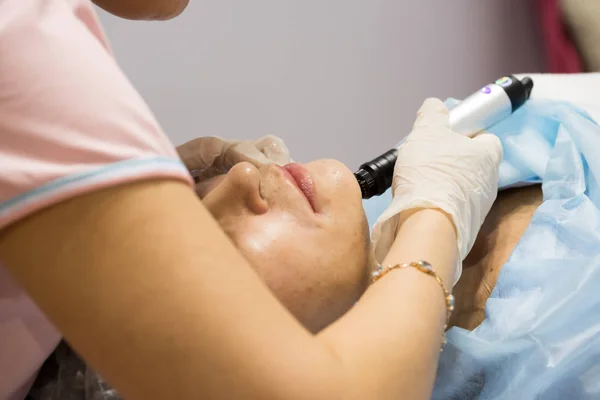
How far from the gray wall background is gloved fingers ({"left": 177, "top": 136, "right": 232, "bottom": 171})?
1.02 ft

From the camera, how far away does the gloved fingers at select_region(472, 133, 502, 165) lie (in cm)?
88

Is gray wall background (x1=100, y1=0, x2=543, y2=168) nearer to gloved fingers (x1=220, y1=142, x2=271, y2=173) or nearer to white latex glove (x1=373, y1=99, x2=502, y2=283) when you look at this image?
gloved fingers (x1=220, y1=142, x2=271, y2=173)

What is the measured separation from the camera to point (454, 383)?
0.74 metres

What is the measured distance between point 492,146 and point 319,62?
2.18ft

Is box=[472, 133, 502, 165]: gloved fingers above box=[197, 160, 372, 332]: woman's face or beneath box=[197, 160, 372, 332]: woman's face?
beneath

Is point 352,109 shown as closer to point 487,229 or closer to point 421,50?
point 421,50

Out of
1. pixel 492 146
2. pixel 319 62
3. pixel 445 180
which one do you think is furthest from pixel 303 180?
pixel 319 62

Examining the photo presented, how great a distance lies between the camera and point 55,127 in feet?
1.28

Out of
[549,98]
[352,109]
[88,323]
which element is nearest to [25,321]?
[88,323]

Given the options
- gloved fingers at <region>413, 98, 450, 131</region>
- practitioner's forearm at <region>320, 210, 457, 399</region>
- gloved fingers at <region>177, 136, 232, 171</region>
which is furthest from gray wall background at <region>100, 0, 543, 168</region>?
practitioner's forearm at <region>320, 210, 457, 399</region>

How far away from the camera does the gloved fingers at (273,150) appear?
976mm

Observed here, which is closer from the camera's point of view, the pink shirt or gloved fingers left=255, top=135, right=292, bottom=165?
the pink shirt

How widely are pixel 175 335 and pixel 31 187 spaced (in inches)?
5.5

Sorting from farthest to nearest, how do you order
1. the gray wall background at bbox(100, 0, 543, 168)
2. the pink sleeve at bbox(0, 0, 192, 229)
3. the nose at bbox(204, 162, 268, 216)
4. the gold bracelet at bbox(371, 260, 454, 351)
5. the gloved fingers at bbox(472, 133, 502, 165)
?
the gray wall background at bbox(100, 0, 543, 168)
the gloved fingers at bbox(472, 133, 502, 165)
the nose at bbox(204, 162, 268, 216)
the gold bracelet at bbox(371, 260, 454, 351)
the pink sleeve at bbox(0, 0, 192, 229)
